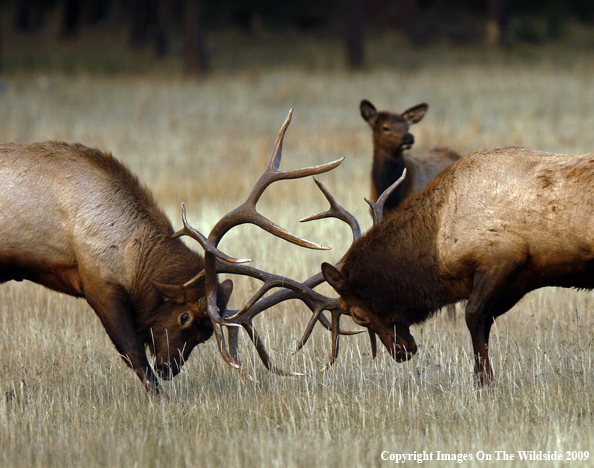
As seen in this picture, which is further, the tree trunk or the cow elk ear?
the tree trunk

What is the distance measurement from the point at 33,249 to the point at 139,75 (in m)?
27.9

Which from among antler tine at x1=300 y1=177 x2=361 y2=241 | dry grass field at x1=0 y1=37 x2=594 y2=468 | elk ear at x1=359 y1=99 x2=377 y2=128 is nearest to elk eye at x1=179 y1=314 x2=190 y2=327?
dry grass field at x1=0 y1=37 x2=594 y2=468

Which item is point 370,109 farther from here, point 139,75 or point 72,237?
point 139,75

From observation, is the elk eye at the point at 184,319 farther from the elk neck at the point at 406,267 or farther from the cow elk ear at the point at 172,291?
the elk neck at the point at 406,267

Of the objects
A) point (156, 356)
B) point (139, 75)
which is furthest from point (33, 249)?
point (139, 75)

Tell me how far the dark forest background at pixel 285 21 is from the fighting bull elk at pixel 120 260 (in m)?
30.4

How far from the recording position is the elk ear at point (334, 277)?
596 cm

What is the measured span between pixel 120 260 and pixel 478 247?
264 cm

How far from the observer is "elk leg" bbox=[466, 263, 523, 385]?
5.70 metres

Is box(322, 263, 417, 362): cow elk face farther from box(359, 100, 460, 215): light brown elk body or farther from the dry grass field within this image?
box(359, 100, 460, 215): light brown elk body

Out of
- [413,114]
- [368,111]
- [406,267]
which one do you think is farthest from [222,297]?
[413,114]

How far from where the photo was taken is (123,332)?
19.4 ft

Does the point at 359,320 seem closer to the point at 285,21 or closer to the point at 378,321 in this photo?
the point at 378,321

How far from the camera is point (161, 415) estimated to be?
5348 mm
